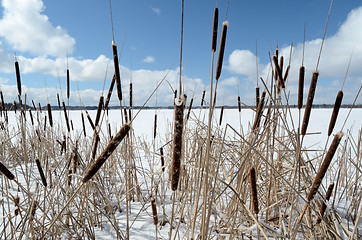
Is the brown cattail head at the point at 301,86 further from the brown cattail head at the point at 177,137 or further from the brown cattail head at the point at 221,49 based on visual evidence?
the brown cattail head at the point at 177,137

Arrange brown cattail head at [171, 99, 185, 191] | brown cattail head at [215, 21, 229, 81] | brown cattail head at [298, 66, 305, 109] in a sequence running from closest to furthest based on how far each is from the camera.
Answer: brown cattail head at [171, 99, 185, 191]
brown cattail head at [215, 21, 229, 81]
brown cattail head at [298, 66, 305, 109]

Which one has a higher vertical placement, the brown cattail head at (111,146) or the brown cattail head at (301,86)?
the brown cattail head at (301,86)

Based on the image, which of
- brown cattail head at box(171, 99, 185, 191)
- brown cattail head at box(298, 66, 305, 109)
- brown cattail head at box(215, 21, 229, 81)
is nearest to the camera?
brown cattail head at box(171, 99, 185, 191)

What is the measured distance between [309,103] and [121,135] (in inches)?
28.1

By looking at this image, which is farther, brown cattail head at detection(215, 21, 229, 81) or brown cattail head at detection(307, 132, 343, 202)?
brown cattail head at detection(215, 21, 229, 81)

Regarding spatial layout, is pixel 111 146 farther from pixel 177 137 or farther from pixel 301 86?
pixel 301 86

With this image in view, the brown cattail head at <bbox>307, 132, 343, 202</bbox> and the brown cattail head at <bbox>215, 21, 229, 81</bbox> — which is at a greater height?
the brown cattail head at <bbox>215, 21, 229, 81</bbox>

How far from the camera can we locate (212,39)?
0.72m

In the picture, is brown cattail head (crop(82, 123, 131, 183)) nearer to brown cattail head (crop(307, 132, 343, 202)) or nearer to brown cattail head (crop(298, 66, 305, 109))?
brown cattail head (crop(307, 132, 343, 202))

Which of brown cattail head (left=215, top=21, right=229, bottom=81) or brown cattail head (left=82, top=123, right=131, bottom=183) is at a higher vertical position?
brown cattail head (left=215, top=21, right=229, bottom=81)

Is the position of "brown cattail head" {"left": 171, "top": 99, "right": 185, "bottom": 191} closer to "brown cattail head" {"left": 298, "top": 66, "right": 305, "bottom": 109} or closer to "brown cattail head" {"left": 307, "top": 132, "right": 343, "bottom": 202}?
"brown cattail head" {"left": 307, "top": 132, "right": 343, "bottom": 202}

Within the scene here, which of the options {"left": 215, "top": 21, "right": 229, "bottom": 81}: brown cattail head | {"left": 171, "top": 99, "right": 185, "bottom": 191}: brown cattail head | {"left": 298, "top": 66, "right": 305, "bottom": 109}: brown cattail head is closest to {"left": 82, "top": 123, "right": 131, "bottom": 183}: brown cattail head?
{"left": 171, "top": 99, "right": 185, "bottom": 191}: brown cattail head

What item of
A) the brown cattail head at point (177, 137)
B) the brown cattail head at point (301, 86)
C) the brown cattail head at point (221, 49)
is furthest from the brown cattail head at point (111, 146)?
the brown cattail head at point (301, 86)

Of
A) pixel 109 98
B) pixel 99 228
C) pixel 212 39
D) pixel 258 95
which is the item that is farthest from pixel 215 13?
pixel 99 228
